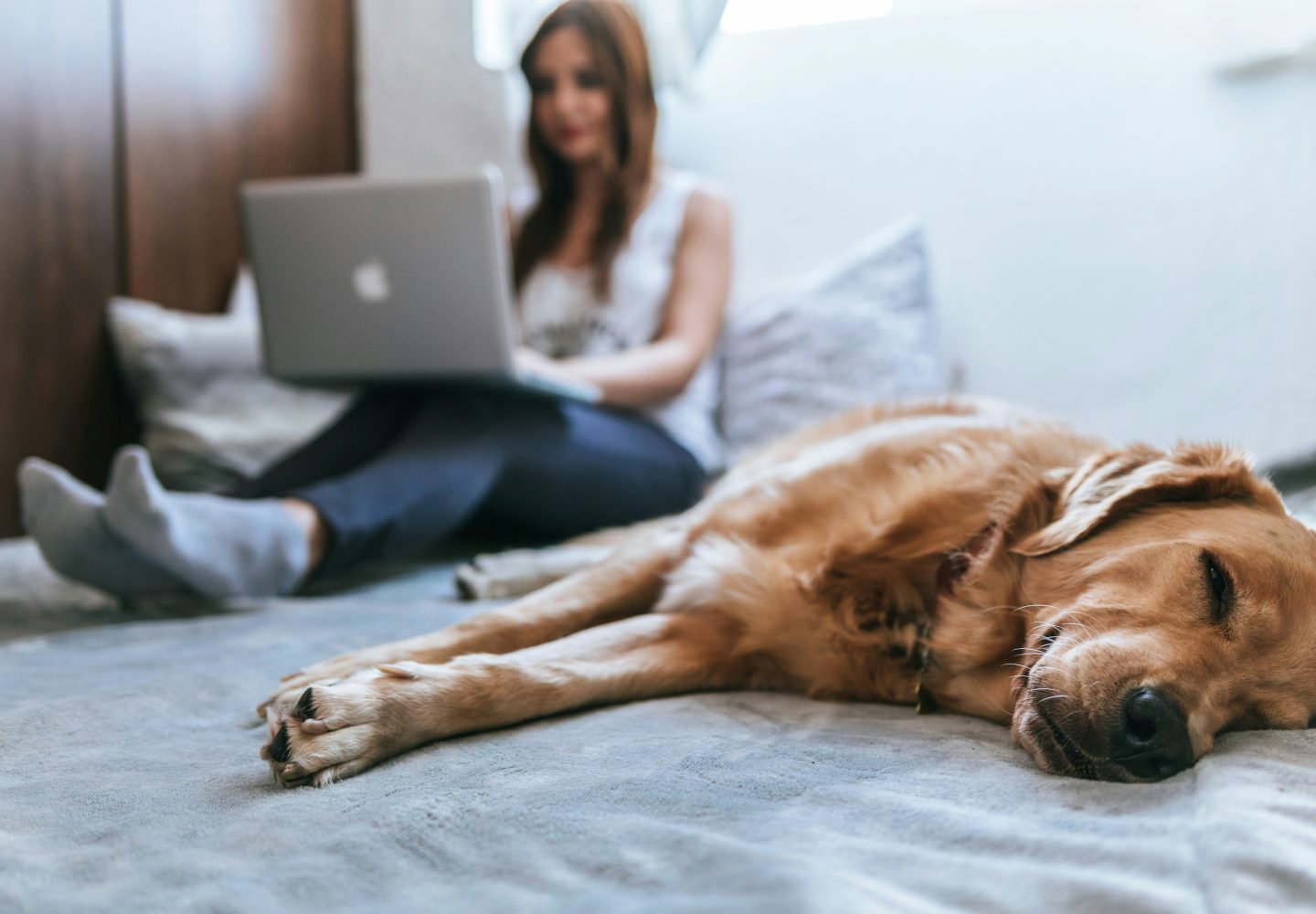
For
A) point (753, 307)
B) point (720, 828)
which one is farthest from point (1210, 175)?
point (720, 828)

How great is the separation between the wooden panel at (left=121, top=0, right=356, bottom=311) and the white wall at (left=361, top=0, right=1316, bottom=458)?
4.36 ft

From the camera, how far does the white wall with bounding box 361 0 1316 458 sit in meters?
2.57

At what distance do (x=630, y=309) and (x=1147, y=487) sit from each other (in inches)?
69.0

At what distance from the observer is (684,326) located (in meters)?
2.77

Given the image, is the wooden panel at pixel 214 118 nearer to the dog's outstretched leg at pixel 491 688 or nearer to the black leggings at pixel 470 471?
the black leggings at pixel 470 471

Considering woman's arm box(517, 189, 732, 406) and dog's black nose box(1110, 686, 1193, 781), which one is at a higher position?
woman's arm box(517, 189, 732, 406)

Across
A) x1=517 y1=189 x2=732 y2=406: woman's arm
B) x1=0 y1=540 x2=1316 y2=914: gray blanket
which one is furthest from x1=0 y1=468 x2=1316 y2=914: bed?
x1=517 y1=189 x2=732 y2=406: woman's arm

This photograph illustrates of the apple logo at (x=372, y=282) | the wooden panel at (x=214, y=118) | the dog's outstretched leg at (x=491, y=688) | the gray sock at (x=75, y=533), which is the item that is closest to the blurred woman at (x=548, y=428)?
the gray sock at (x=75, y=533)

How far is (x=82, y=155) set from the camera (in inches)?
111

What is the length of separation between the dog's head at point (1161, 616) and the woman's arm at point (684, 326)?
4.44 feet

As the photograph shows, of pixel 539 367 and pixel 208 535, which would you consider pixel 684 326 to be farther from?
pixel 208 535

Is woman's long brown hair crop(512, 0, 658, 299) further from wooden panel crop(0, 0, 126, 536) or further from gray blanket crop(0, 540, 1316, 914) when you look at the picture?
gray blanket crop(0, 540, 1316, 914)

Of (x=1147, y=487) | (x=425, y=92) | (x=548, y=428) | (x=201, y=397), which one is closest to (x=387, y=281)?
(x=548, y=428)

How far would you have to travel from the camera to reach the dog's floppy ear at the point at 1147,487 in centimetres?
131
